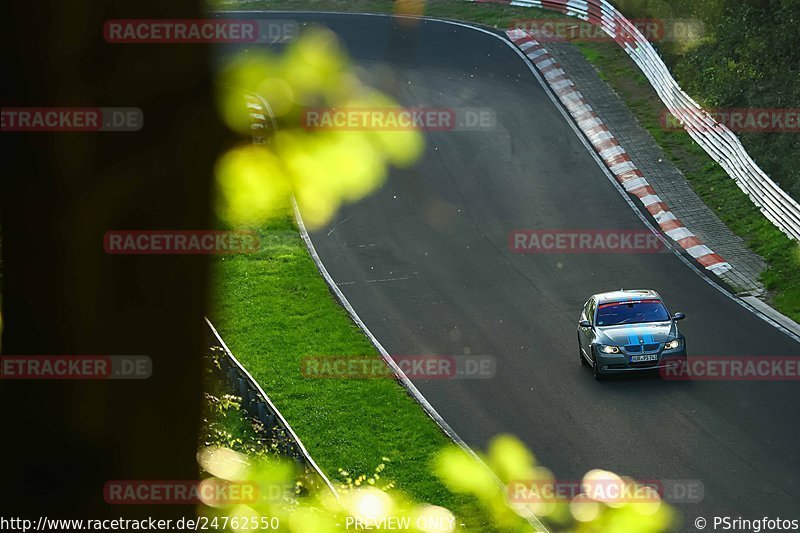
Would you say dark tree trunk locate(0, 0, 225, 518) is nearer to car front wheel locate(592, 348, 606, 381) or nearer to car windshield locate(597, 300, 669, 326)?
car front wheel locate(592, 348, 606, 381)

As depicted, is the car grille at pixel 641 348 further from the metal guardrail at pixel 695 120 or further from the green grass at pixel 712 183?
the metal guardrail at pixel 695 120

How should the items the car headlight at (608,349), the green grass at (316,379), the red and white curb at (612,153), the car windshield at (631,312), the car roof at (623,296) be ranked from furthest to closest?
1. the red and white curb at (612,153)
2. the car roof at (623,296)
3. the car windshield at (631,312)
4. the car headlight at (608,349)
5. the green grass at (316,379)

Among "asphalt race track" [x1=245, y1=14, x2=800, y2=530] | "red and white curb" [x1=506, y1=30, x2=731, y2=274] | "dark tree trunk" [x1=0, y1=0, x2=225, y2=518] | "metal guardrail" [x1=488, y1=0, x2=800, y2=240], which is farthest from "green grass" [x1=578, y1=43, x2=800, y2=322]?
"dark tree trunk" [x1=0, y1=0, x2=225, y2=518]

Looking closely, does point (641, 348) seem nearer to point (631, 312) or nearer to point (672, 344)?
point (672, 344)

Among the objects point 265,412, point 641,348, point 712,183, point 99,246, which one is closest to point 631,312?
point 641,348

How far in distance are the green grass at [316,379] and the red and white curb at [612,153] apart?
8.05 metres

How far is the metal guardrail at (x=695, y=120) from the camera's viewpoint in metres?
23.9

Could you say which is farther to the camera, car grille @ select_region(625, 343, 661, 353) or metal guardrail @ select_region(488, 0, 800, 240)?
metal guardrail @ select_region(488, 0, 800, 240)

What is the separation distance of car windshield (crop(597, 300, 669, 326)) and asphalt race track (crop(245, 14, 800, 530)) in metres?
1.05

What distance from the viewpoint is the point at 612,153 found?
28344 mm

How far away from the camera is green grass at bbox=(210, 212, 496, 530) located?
51.9ft

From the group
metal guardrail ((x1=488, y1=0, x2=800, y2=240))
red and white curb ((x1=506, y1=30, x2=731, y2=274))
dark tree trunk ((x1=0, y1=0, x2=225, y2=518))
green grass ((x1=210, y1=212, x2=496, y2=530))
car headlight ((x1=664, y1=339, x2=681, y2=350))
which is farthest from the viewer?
metal guardrail ((x1=488, y1=0, x2=800, y2=240))

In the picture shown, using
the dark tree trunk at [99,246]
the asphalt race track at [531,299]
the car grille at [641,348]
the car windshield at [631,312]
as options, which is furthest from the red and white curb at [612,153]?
the dark tree trunk at [99,246]

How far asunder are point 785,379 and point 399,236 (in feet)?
35.2
